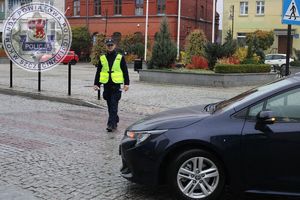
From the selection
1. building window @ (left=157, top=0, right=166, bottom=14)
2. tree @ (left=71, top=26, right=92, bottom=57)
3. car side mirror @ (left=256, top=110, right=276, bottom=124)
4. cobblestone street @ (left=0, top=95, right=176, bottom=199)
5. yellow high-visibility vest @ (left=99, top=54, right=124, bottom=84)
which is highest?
building window @ (left=157, top=0, right=166, bottom=14)

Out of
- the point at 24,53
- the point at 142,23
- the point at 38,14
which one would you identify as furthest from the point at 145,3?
the point at 24,53

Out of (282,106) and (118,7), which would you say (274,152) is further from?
(118,7)

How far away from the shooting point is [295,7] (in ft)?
28.9

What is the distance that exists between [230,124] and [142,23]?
53057 mm

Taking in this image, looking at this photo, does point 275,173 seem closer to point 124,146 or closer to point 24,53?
point 124,146

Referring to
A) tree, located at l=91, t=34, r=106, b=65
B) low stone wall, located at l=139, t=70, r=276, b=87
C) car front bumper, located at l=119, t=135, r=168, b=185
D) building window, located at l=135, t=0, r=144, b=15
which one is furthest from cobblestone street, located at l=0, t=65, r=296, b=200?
building window, located at l=135, t=0, r=144, b=15

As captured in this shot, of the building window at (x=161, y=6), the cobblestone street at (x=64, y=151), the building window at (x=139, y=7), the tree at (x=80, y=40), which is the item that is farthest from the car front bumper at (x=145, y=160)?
the building window at (x=139, y=7)

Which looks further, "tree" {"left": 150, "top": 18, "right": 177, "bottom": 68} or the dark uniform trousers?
"tree" {"left": 150, "top": 18, "right": 177, "bottom": 68}

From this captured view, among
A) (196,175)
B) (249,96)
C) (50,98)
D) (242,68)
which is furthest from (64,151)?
(242,68)

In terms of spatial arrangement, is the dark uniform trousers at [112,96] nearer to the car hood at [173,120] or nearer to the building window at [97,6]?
the car hood at [173,120]

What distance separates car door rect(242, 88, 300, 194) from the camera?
521 centimetres

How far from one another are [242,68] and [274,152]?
17.9 metres

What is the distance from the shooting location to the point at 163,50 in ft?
79.9

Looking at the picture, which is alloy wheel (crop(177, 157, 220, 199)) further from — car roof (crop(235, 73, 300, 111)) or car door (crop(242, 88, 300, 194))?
car roof (crop(235, 73, 300, 111))
